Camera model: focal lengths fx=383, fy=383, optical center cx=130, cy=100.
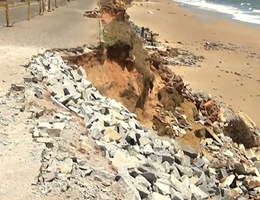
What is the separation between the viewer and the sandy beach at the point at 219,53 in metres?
19.9

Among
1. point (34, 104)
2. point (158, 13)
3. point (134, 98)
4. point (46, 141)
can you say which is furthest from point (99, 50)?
point (158, 13)

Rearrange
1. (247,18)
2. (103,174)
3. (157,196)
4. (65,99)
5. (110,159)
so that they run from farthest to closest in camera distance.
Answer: (247,18), (65,99), (110,159), (157,196), (103,174)

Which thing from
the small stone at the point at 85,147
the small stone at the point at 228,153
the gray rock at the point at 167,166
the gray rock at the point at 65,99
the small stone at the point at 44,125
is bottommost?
the small stone at the point at 228,153

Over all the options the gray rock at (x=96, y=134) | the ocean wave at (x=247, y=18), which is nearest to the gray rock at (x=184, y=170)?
the gray rock at (x=96, y=134)

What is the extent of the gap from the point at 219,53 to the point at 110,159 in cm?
2540

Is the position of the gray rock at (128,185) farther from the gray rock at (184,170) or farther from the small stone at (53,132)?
the gray rock at (184,170)

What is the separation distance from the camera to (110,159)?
20.5 feet

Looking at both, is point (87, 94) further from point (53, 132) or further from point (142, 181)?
point (142, 181)

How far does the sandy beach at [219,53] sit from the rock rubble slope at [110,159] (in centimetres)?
816

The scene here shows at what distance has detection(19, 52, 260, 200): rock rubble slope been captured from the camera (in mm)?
5266

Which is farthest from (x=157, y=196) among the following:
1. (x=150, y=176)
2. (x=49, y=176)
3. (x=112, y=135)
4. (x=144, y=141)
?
(x=144, y=141)

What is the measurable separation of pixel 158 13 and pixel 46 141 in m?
46.7

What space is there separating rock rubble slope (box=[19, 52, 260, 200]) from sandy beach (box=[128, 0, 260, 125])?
26.8ft

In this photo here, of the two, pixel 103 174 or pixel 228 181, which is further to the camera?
pixel 228 181
